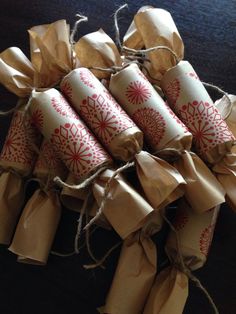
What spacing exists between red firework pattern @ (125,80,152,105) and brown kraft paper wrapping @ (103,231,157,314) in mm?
186

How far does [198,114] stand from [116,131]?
0.12 m

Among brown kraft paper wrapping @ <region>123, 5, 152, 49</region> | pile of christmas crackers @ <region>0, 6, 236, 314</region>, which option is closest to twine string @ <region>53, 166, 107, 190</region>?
pile of christmas crackers @ <region>0, 6, 236, 314</region>

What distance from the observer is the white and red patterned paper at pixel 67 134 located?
1.85 feet

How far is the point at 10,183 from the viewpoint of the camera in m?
0.64

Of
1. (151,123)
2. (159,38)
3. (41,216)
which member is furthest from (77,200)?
(159,38)

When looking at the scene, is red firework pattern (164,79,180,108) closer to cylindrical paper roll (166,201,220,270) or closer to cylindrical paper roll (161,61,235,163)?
cylindrical paper roll (161,61,235,163)

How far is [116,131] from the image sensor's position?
0.56m

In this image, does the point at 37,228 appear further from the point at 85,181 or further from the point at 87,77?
the point at 87,77

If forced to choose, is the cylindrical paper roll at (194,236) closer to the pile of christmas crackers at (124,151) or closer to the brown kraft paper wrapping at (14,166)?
the pile of christmas crackers at (124,151)

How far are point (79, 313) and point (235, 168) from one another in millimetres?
321

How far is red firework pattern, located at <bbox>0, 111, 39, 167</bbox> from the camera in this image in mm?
636

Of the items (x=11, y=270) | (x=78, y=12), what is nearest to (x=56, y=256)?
(x=11, y=270)

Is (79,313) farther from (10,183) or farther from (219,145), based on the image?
(219,145)

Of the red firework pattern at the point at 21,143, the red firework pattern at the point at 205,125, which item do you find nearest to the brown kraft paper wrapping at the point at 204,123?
the red firework pattern at the point at 205,125
